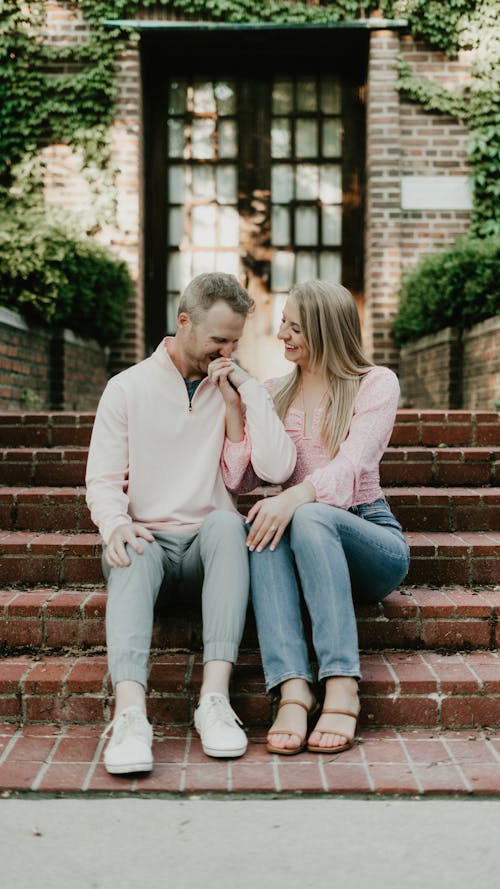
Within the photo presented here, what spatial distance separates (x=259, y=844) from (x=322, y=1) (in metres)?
6.70

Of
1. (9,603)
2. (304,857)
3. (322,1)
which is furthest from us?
(322,1)

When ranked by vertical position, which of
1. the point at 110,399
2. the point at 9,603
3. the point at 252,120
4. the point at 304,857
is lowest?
the point at 304,857

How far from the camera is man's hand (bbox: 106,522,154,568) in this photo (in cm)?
A: 254

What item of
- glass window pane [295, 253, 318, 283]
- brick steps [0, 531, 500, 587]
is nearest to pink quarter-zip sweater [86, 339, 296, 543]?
brick steps [0, 531, 500, 587]

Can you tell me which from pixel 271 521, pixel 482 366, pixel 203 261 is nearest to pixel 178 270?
pixel 203 261

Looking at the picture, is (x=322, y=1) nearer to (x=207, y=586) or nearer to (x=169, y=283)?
(x=169, y=283)

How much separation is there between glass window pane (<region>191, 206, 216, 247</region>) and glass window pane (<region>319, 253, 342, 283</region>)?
944mm

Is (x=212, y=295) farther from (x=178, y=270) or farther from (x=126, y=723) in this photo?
(x=178, y=270)

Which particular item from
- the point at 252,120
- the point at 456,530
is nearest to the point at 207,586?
the point at 456,530

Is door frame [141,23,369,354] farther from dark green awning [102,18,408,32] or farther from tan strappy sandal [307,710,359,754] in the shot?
tan strappy sandal [307,710,359,754]

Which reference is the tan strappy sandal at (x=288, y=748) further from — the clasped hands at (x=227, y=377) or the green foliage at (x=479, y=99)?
the green foliage at (x=479, y=99)

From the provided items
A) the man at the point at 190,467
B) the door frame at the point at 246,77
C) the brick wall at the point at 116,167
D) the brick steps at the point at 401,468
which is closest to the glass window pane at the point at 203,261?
the door frame at the point at 246,77

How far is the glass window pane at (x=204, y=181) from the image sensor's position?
7434 mm

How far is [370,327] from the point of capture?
7.23 metres
